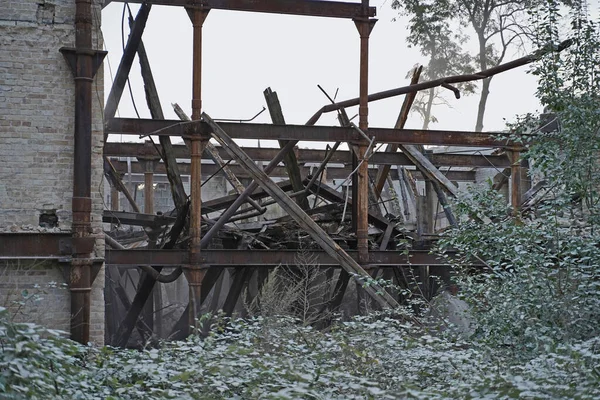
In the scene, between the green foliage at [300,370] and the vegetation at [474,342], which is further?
the vegetation at [474,342]

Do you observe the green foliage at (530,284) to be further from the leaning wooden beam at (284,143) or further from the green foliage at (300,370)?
the leaning wooden beam at (284,143)

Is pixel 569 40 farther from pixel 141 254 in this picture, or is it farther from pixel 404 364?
pixel 141 254

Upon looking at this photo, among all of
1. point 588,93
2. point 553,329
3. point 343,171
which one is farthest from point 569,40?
point 343,171

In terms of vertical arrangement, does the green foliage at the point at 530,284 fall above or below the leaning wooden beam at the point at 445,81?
below

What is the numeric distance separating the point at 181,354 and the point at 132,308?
5.38 metres

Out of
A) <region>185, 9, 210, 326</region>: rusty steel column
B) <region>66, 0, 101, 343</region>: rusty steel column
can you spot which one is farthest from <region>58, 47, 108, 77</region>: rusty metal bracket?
<region>185, 9, 210, 326</region>: rusty steel column

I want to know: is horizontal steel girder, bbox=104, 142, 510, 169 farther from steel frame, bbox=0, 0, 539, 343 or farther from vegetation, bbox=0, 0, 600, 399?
vegetation, bbox=0, 0, 600, 399

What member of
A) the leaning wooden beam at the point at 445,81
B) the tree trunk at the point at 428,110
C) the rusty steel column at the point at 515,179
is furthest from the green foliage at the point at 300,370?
the tree trunk at the point at 428,110

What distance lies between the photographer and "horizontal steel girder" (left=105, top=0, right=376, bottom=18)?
1113cm

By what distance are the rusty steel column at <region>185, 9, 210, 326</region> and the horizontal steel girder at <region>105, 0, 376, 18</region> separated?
15 cm

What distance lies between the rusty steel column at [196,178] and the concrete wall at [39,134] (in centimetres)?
148

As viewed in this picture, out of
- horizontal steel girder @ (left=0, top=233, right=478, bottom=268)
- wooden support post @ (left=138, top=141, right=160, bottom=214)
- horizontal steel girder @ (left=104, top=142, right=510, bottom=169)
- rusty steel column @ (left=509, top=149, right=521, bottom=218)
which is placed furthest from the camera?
wooden support post @ (left=138, top=141, right=160, bottom=214)

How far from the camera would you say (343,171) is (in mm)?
20391

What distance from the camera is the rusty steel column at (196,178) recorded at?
1109 centimetres
